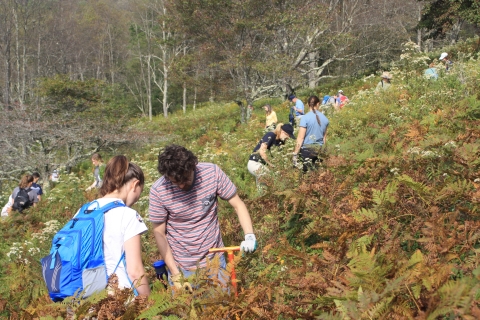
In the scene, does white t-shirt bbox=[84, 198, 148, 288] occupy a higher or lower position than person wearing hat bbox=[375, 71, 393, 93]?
higher

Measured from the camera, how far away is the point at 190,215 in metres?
3.72

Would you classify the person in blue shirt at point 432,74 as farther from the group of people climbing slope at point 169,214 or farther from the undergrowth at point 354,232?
the group of people climbing slope at point 169,214

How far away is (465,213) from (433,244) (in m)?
1.03

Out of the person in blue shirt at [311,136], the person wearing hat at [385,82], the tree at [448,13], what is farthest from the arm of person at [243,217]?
the tree at [448,13]

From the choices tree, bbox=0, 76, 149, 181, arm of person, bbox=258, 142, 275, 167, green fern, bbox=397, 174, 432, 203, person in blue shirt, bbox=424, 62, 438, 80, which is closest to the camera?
green fern, bbox=397, 174, 432, 203

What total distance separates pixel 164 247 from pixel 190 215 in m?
0.34

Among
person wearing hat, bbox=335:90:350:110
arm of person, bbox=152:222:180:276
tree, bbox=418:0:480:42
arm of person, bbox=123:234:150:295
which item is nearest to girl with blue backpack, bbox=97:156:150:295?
arm of person, bbox=123:234:150:295

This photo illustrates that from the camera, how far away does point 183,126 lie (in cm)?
2350

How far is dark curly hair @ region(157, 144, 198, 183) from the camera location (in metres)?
3.41

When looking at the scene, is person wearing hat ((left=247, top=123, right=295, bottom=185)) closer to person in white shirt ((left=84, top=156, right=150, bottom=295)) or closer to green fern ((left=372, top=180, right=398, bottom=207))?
green fern ((left=372, top=180, right=398, bottom=207))

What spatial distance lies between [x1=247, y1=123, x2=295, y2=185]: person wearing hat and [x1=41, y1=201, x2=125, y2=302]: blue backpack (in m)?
4.15

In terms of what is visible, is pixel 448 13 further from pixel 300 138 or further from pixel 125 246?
pixel 125 246

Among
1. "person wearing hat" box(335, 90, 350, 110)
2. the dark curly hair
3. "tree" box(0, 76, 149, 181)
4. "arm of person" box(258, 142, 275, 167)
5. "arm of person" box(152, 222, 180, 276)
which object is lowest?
"tree" box(0, 76, 149, 181)

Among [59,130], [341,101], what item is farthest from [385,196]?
[59,130]
